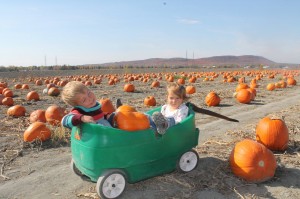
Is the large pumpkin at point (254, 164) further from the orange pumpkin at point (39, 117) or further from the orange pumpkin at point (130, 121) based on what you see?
the orange pumpkin at point (39, 117)

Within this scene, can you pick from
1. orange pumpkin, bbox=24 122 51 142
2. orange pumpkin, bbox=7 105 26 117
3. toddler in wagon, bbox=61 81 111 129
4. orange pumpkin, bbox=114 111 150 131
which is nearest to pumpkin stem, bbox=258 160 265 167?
orange pumpkin, bbox=114 111 150 131

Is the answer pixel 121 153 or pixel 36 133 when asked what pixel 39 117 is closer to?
pixel 36 133

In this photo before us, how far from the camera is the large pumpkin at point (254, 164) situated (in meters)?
4.75

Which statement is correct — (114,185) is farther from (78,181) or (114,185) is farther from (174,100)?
(174,100)

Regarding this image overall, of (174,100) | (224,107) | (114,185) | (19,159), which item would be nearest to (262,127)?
(174,100)

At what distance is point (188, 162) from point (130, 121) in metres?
1.34

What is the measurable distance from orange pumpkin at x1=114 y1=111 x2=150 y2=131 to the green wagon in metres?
0.08

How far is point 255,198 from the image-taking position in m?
4.34

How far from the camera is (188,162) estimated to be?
16.8ft

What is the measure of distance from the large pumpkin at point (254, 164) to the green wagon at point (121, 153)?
0.90 metres

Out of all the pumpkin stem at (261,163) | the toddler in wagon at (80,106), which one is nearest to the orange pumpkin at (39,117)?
the toddler in wagon at (80,106)

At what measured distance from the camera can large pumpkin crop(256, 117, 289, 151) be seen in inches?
232

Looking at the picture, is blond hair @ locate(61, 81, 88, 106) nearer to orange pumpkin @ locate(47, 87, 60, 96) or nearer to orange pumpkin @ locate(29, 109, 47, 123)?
orange pumpkin @ locate(29, 109, 47, 123)

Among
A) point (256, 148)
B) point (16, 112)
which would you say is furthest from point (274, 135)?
point (16, 112)
